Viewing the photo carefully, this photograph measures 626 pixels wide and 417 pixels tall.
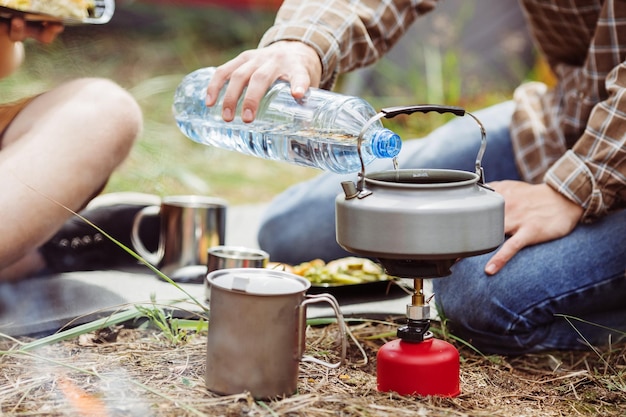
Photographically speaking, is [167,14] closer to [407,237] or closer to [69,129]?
[69,129]

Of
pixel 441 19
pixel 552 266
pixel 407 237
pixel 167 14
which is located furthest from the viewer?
pixel 167 14

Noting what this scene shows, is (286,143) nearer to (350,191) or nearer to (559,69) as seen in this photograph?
(350,191)

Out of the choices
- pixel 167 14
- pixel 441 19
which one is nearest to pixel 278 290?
pixel 441 19

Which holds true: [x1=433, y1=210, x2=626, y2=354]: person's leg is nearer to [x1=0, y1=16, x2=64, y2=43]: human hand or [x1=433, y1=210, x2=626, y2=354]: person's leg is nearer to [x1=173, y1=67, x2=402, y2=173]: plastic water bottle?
[x1=173, y1=67, x2=402, y2=173]: plastic water bottle

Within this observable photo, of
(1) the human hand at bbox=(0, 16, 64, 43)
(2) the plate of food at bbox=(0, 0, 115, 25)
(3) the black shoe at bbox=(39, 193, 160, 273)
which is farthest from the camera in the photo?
(3) the black shoe at bbox=(39, 193, 160, 273)

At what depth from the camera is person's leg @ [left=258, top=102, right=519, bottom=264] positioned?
93.7 inches

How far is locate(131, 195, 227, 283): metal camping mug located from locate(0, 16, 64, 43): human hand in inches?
22.9

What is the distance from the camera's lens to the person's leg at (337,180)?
93.7 inches

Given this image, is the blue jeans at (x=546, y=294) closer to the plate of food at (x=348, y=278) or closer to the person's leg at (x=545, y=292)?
the person's leg at (x=545, y=292)

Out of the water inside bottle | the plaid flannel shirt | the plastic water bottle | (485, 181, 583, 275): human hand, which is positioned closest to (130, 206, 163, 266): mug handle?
the water inside bottle

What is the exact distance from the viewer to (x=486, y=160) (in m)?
2.37

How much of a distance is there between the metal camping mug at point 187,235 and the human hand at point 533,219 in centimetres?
91

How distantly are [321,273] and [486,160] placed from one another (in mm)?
579

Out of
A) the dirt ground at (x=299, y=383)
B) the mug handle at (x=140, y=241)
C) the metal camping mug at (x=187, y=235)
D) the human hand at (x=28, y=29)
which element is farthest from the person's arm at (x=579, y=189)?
the human hand at (x=28, y=29)
